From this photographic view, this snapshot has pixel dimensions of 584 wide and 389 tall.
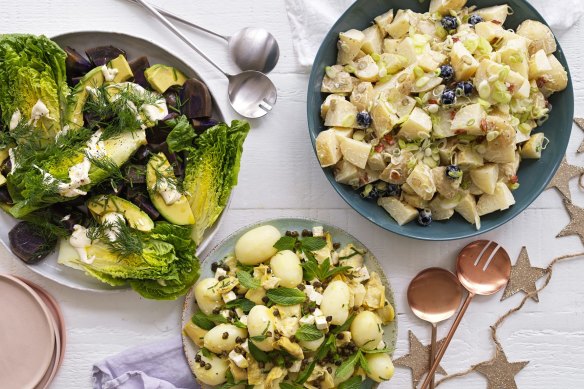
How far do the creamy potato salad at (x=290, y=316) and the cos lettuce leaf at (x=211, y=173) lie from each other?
15cm

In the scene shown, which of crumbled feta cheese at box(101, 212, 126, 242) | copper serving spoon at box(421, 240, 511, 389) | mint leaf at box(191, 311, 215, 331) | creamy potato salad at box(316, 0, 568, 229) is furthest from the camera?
copper serving spoon at box(421, 240, 511, 389)

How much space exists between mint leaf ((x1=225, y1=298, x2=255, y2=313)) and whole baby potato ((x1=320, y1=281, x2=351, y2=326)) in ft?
0.81

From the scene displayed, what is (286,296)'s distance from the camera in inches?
82.0

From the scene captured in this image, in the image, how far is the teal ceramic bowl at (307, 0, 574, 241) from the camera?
208 cm

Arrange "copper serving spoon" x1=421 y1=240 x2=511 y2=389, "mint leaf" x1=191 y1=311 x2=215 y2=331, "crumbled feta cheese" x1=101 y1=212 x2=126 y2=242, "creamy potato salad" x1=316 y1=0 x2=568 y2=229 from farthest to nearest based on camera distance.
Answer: "copper serving spoon" x1=421 y1=240 x2=511 y2=389 → "mint leaf" x1=191 y1=311 x2=215 y2=331 → "crumbled feta cheese" x1=101 y1=212 x2=126 y2=242 → "creamy potato salad" x1=316 y1=0 x2=568 y2=229

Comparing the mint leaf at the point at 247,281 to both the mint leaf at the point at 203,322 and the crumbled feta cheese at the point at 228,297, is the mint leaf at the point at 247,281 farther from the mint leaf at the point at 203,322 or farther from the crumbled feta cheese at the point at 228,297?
the mint leaf at the point at 203,322

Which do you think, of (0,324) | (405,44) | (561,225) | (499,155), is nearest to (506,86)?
(499,155)

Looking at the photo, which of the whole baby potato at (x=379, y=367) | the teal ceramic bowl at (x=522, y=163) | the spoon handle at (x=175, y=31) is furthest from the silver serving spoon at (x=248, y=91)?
the whole baby potato at (x=379, y=367)

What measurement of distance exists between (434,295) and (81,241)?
1.26 meters

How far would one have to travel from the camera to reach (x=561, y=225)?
2.35 m

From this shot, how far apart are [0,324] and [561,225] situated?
206cm

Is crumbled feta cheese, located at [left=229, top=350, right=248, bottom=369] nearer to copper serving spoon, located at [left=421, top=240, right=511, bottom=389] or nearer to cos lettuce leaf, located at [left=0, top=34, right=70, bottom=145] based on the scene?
copper serving spoon, located at [left=421, top=240, right=511, bottom=389]

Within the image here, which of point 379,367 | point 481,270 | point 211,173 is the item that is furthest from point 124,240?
point 481,270

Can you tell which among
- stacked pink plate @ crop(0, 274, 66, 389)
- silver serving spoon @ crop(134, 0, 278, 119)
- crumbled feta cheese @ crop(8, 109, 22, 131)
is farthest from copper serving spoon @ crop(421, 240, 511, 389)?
crumbled feta cheese @ crop(8, 109, 22, 131)
